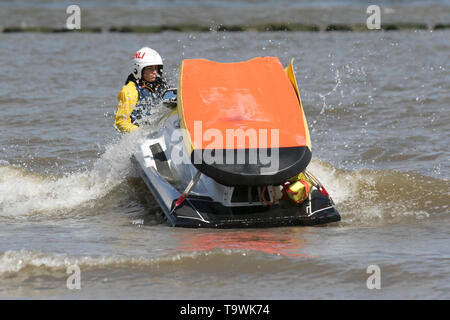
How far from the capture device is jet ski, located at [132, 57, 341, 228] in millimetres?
7188

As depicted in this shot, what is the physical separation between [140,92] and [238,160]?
270 cm

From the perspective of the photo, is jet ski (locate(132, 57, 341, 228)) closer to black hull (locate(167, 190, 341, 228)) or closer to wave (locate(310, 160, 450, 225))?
black hull (locate(167, 190, 341, 228))

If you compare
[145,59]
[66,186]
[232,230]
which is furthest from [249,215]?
[66,186]

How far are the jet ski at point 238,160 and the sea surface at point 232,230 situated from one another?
0.20 m

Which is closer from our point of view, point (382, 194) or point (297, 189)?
point (297, 189)

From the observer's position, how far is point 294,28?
92.2 ft

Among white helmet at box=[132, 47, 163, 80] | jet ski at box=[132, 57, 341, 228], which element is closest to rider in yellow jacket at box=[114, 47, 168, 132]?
Answer: white helmet at box=[132, 47, 163, 80]

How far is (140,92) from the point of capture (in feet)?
31.0

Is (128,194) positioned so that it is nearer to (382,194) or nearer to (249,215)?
(249,215)

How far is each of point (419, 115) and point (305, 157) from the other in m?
7.35

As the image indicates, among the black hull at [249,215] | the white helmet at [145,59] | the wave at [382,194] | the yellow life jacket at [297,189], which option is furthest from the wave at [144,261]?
the white helmet at [145,59]

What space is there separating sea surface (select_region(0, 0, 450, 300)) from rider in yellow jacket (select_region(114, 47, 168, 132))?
263mm
